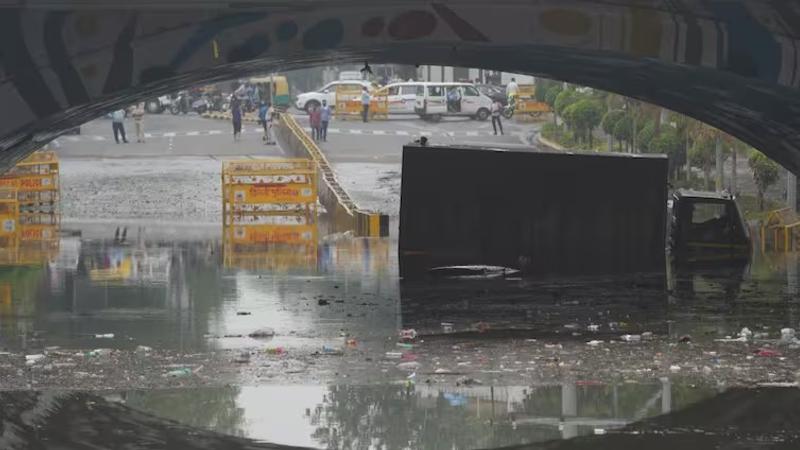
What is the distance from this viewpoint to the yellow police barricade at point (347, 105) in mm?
69312

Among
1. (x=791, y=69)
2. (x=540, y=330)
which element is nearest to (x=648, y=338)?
(x=540, y=330)

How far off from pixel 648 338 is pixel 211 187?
31422 millimetres

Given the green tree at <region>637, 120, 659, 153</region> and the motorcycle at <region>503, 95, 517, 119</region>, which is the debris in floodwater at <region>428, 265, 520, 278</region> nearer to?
the green tree at <region>637, 120, 659, 153</region>

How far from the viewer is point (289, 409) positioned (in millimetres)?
15516

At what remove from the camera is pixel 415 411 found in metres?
15.3

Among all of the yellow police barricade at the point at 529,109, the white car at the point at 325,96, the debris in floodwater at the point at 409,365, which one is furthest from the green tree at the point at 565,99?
the debris in floodwater at the point at 409,365

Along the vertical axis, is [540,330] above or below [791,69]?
below

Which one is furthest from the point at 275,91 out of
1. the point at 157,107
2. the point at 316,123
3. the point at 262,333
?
the point at 262,333

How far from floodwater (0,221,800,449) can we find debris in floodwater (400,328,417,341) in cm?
19

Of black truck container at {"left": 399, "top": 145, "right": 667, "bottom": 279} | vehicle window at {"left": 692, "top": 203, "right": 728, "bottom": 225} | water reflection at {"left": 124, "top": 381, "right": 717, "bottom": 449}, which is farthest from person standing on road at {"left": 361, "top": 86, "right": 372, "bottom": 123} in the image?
water reflection at {"left": 124, "top": 381, "right": 717, "bottom": 449}

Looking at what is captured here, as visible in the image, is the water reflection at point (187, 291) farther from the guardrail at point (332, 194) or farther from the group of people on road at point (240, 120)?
the group of people on road at point (240, 120)

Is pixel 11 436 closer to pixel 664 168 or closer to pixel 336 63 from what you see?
pixel 336 63

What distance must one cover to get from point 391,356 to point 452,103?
1920 inches

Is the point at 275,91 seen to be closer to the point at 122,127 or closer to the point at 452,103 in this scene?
the point at 452,103
